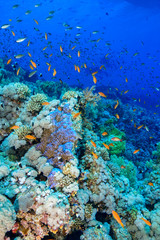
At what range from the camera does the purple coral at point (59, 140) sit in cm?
→ 428

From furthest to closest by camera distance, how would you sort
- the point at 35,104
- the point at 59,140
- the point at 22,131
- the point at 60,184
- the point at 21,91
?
the point at 21,91 < the point at 35,104 < the point at 22,131 < the point at 59,140 < the point at 60,184

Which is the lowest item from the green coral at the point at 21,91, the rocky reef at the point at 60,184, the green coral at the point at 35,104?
the rocky reef at the point at 60,184

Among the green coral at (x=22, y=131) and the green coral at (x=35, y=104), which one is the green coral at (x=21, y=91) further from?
the green coral at (x=22, y=131)

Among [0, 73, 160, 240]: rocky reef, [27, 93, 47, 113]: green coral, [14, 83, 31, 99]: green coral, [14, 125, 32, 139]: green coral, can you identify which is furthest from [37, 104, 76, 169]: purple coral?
[14, 83, 31, 99]: green coral

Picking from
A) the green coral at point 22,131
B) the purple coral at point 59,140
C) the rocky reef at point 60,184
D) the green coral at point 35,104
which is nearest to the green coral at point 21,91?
the rocky reef at point 60,184

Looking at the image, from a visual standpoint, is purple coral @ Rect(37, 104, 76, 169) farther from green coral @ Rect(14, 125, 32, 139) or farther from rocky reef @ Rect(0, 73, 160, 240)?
green coral @ Rect(14, 125, 32, 139)

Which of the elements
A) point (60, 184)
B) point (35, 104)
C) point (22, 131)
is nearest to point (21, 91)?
point (35, 104)

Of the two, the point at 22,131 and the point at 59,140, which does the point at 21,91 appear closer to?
the point at 22,131

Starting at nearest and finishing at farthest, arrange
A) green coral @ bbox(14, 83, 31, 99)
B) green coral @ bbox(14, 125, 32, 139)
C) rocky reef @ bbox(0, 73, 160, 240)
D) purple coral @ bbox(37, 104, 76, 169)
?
rocky reef @ bbox(0, 73, 160, 240), purple coral @ bbox(37, 104, 76, 169), green coral @ bbox(14, 125, 32, 139), green coral @ bbox(14, 83, 31, 99)

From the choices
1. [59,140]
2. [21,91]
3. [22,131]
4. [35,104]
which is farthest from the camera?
[21,91]

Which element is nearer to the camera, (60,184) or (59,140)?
(60,184)

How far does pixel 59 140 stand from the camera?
482 centimetres

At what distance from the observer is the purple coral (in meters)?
4.28

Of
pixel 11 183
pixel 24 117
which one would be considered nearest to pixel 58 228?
pixel 11 183
